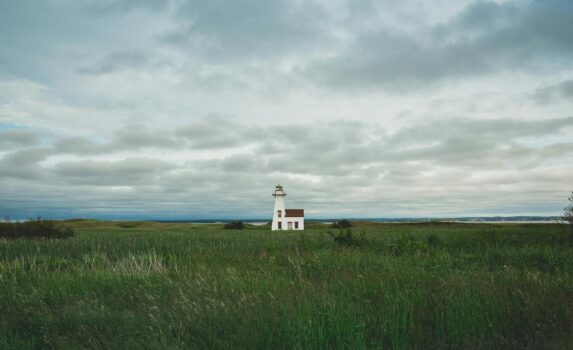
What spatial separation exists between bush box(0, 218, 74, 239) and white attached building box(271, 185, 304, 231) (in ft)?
150

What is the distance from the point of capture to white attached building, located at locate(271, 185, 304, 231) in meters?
→ 70.9

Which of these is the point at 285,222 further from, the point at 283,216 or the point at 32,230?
the point at 32,230

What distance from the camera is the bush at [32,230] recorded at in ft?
85.1

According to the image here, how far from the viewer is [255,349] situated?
5.13m

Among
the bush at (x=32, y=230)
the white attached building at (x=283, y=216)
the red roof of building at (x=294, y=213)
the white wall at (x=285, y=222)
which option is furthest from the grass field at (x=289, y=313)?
the red roof of building at (x=294, y=213)

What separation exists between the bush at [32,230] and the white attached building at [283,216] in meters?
45.7

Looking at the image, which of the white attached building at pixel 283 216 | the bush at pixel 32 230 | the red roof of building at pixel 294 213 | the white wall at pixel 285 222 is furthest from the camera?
the red roof of building at pixel 294 213

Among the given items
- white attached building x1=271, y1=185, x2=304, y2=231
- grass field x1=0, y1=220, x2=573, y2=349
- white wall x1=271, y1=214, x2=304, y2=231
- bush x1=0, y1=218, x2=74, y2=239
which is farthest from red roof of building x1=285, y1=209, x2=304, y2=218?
grass field x1=0, y1=220, x2=573, y2=349

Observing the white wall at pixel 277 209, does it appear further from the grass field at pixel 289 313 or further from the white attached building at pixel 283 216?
the grass field at pixel 289 313

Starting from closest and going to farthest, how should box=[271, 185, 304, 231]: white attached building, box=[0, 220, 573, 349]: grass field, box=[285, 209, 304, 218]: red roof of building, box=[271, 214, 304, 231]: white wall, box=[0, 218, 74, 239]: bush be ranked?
1. box=[0, 220, 573, 349]: grass field
2. box=[0, 218, 74, 239]: bush
3. box=[271, 214, 304, 231]: white wall
4. box=[271, 185, 304, 231]: white attached building
5. box=[285, 209, 304, 218]: red roof of building

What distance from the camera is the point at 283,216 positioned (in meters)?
Result: 71.3

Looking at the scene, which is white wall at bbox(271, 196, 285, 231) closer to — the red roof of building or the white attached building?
the white attached building

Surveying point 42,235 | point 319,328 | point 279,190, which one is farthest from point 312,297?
point 279,190

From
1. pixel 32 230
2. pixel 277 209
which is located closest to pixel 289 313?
pixel 32 230
